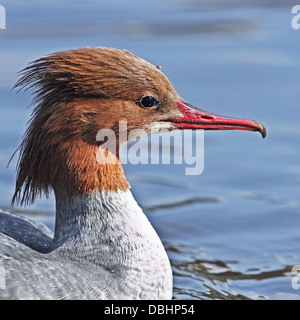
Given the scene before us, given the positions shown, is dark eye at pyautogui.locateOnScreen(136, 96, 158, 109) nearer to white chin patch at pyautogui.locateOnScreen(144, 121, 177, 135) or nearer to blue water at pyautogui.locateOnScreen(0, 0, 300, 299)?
white chin patch at pyautogui.locateOnScreen(144, 121, 177, 135)

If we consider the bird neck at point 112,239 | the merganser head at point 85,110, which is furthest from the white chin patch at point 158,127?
the bird neck at point 112,239

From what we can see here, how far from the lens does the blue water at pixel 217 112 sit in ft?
25.7

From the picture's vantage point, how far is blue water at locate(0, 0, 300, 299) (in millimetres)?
7820

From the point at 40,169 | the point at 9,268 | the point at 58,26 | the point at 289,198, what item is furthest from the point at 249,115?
the point at 9,268

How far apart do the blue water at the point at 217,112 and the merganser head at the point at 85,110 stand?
5.35 ft

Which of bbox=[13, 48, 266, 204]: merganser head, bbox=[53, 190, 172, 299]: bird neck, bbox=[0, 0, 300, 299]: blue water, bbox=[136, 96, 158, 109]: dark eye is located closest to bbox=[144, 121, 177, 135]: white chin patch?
bbox=[13, 48, 266, 204]: merganser head

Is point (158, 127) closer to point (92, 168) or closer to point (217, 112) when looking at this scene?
point (92, 168)

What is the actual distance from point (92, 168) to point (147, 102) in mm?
633

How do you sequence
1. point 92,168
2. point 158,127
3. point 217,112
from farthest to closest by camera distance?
point 217,112
point 158,127
point 92,168

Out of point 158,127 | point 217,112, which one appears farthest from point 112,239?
point 217,112

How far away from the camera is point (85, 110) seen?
6.16m

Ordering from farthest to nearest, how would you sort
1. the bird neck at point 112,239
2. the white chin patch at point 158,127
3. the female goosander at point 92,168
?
the white chin patch at point 158,127 → the bird neck at point 112,239 → the female goosander at point 92,168

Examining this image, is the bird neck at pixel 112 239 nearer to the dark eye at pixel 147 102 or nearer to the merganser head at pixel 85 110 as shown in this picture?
the merganser head at pixel 85 110

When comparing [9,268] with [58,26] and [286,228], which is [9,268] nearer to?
[286,228]
